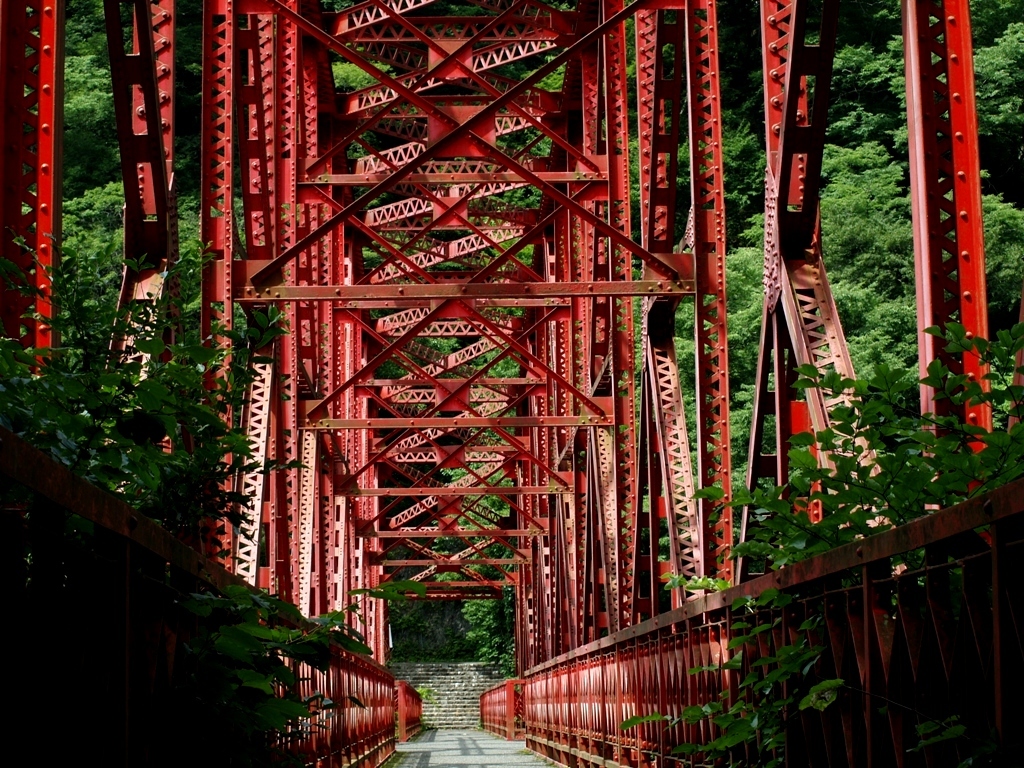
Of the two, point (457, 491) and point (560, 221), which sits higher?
point (560, 221)

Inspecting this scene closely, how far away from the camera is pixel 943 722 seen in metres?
3.71

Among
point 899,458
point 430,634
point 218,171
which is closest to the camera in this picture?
point 899,458

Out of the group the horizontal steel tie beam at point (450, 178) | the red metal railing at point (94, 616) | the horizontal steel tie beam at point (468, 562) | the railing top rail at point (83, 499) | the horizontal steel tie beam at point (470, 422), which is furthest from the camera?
the horizontal steel tie beam at point (468, 562)

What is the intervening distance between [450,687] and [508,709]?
72.6 ft

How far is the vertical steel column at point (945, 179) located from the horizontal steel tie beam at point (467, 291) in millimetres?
5529

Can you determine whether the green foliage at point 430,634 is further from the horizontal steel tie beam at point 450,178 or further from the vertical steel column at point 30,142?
the vertical steel column at point 30,142

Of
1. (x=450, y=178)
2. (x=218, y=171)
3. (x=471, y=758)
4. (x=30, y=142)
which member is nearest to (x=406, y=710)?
(x=471, y=758)

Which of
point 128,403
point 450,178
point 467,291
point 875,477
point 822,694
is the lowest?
point 822,694

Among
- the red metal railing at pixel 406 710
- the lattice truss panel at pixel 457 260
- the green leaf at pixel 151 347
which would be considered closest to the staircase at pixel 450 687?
the red metal railing at pixel 406 710

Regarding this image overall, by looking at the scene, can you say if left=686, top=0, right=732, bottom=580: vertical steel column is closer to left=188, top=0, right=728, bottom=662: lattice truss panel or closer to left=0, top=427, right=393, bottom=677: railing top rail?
left=188, top=0, right=728, bottom=662: lattice truss panel

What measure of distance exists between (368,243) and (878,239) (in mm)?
10893

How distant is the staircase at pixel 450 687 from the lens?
57.1m

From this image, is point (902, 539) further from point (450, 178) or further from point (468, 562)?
point (468, 562)

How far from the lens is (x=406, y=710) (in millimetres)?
39906
